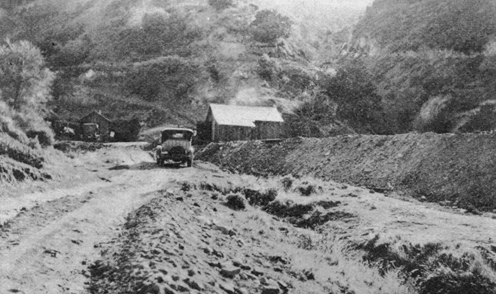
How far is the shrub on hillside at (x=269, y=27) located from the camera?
9050 cm

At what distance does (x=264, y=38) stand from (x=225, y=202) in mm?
78923

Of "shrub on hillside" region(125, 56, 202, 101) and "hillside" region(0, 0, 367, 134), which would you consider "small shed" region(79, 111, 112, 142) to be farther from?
"shrub on hillside" region(125, 56, 202, 101)

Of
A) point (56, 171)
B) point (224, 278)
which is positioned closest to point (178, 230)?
point (224, 278)

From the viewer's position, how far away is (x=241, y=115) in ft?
167

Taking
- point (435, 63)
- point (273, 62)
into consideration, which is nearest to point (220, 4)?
point (273, 62)

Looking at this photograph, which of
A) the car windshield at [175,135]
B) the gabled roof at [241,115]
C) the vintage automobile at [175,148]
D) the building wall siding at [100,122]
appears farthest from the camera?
the building wall siding at [100,122]

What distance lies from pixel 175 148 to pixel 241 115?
2226cm

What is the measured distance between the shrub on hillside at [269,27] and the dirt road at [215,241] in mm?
77202

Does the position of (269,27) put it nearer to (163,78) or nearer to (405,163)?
(163,78)

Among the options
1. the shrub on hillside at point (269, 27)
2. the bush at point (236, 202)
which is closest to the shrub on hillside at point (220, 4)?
the shrub on hillside at point (269, 27)

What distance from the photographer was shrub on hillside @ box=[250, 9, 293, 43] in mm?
90500

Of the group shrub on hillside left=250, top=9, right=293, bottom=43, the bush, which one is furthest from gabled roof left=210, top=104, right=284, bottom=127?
shrub on hillside left=250, top=9, right=293, bottom=43

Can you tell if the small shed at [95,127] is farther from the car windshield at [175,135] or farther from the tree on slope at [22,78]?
the car windshield at [175,135]

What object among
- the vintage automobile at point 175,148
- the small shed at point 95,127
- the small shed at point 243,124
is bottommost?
the small shed at point 95,127
